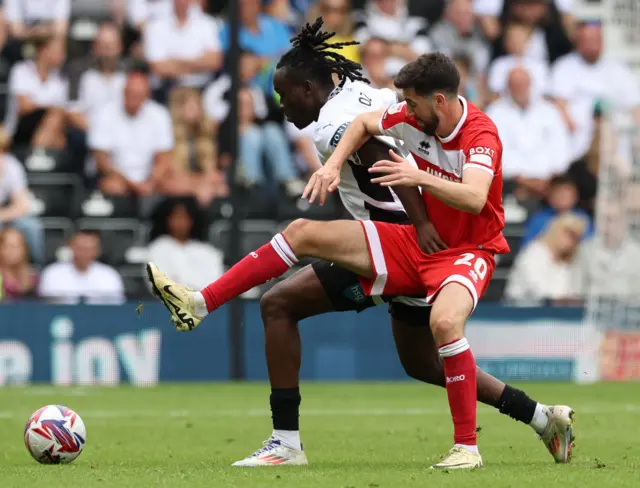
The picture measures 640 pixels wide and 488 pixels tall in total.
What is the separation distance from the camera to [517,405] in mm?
6383

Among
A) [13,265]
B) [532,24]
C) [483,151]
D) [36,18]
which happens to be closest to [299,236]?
[483,151]

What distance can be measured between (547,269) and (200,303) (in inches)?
369

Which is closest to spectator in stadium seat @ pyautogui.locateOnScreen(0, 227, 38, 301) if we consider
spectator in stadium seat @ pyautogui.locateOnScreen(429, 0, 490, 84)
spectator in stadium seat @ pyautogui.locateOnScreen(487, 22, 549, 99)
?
spectator in stadium seat @ pyautogui.locateOnScreen(429, 0, 490, 84)

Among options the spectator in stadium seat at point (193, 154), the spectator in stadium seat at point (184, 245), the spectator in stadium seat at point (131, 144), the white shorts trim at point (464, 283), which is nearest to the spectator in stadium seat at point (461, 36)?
the spectator in stadium seat at point (193, 154)

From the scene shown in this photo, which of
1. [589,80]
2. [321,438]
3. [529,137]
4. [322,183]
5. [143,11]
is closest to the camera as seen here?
[322,183]

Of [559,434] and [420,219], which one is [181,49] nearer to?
[420,219]

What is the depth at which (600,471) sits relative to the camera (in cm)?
571

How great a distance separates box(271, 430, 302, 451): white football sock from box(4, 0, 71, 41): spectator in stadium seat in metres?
10.7

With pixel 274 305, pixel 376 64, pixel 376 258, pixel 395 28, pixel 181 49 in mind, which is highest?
pixel 395 28

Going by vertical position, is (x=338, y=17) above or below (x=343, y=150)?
above

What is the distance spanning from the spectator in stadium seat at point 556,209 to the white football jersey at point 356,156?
28.8ft

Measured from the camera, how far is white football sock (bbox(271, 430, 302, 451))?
6.40 metres

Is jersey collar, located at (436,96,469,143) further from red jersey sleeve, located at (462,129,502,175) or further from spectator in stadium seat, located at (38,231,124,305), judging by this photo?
spectator in stadium seat, located at (38,231,124,305)

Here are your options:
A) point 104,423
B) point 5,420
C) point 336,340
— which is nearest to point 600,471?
point 104,423
